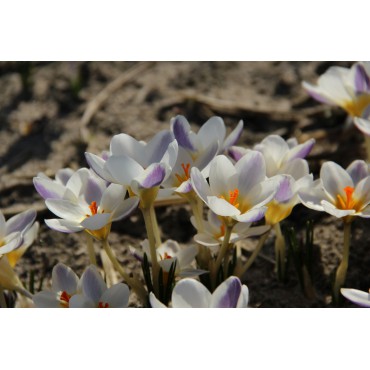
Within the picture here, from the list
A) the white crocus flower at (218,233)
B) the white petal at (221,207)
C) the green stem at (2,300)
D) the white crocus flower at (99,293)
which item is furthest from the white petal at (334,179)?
the green stem at (2,300)

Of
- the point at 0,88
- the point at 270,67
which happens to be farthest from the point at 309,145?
the point at 0,88

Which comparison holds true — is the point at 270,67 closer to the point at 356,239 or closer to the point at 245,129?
the point at 245,129

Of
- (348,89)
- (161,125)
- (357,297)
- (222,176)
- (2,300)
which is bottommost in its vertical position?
(2,300)

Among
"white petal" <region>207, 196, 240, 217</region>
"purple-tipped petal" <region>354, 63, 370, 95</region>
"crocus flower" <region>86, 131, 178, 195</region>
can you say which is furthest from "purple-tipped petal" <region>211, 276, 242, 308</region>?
"purple-tipped petal" <region>354, 63, 370, 95</region>

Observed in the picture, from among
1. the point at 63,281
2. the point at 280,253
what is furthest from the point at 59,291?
the point at 280,253

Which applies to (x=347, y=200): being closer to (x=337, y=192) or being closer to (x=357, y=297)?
(x=337, y=192)

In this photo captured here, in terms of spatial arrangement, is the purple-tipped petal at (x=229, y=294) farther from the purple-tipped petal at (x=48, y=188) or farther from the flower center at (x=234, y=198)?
the purple-tipped petal at (x=48, y=188)
